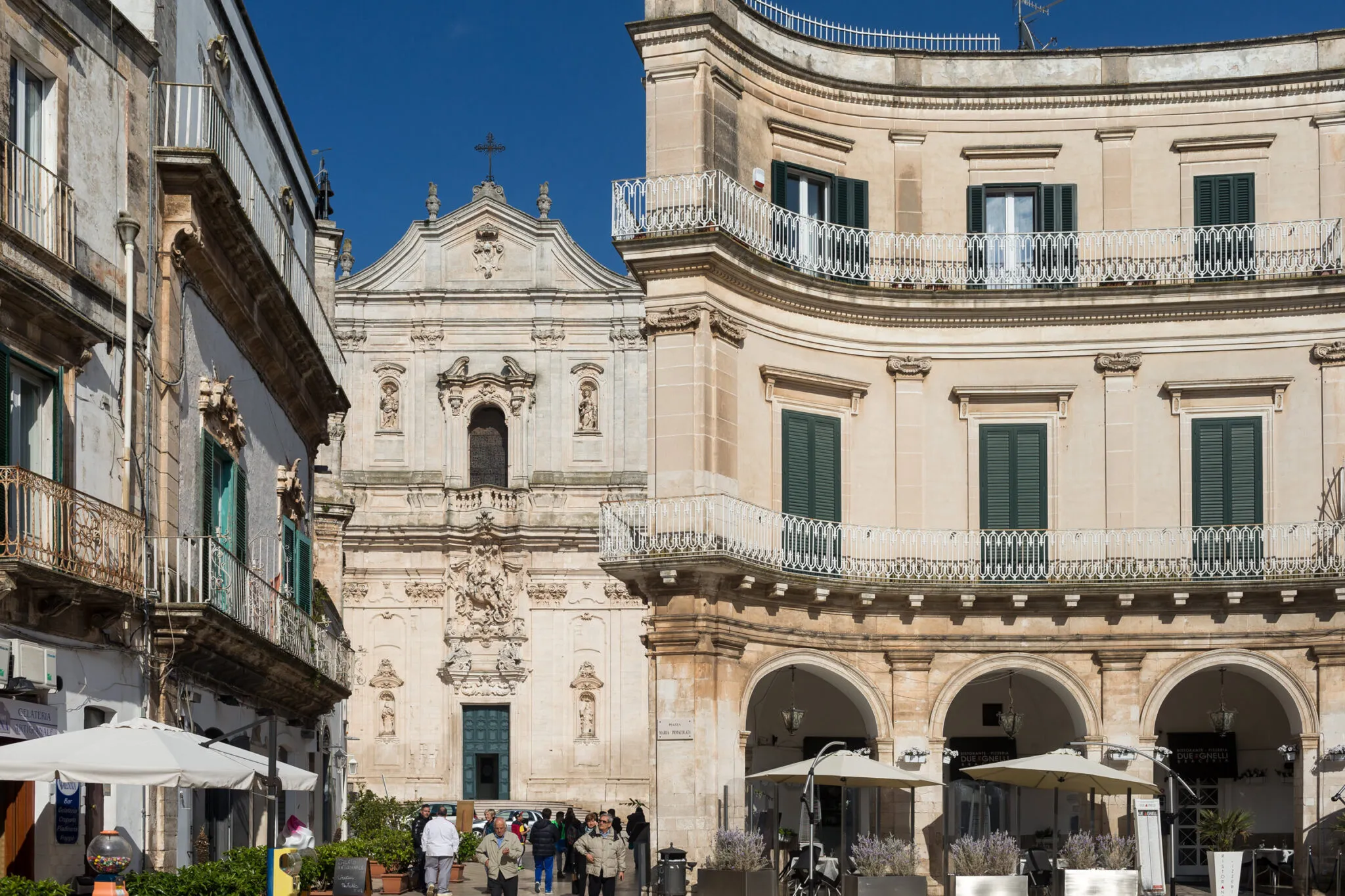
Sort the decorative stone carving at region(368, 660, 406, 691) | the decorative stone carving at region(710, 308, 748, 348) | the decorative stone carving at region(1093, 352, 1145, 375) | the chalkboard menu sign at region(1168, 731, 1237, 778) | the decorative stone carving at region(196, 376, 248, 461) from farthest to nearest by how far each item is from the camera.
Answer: the decorative stone carving at region(368, 660, 406, 691), the chalkboard menu sign at region(1168, 731, 1237, 778), the decorative stone carving at region(1093, 352, 1145, 375), the decorative stone carving at region(710, 308, 748, 348), the decorative stone carving at region(196, 376, 248, 461)

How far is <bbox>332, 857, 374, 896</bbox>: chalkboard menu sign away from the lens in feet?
76.2

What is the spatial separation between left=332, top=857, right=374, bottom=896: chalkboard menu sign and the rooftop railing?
5.05m

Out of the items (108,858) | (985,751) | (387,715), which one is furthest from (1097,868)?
(387,715)

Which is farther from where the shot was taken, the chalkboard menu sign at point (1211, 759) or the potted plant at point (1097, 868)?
the chalkboard menu sign at point (1211, 759)

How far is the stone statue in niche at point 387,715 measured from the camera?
53344 mm

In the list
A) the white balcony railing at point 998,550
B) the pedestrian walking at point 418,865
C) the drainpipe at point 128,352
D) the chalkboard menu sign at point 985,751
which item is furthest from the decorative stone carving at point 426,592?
the drainpipe at point 128,352

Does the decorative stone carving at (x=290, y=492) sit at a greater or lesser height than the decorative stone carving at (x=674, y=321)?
lesser

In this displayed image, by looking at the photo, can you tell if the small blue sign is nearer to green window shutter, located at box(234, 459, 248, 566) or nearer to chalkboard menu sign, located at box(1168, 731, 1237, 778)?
green window shutter, located at box(234, 459, 248, 566)

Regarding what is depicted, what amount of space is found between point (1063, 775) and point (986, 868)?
205cm

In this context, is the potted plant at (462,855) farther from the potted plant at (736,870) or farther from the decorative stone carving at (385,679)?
the decorative stone carving at (385,679)

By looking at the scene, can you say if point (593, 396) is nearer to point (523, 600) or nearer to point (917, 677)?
point (523, 600)

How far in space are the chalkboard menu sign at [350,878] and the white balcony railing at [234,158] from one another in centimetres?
776

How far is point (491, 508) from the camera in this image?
5466 centimetres

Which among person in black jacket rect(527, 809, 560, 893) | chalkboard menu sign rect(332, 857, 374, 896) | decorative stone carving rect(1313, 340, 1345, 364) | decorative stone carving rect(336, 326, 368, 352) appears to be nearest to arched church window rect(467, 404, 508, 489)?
decorative stone carving rect(336, 326, 368, 352)
